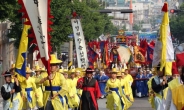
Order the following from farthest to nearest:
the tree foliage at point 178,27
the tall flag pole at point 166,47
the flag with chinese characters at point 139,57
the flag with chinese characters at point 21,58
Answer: the tree foliage at point 178,27, the flag with chinese characters at point 139,57, the flag with chinese characters at point 21,58, the tall flag pole at point 166,47

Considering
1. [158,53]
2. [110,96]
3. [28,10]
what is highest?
[28,10]

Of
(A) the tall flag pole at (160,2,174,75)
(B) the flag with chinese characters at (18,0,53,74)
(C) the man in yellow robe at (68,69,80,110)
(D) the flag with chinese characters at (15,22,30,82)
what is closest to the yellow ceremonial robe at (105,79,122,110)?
(C) the man in yellow robe at (68,69,80,110)

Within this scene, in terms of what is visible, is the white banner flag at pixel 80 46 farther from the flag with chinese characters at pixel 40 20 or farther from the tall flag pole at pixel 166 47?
the flag with chinese characters at pixel 40 20

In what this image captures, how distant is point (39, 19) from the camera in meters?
13.1

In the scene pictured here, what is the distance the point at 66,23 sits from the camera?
1438 inches

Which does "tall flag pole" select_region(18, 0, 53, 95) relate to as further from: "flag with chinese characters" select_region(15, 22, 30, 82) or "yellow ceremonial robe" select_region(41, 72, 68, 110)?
"flag with chinese characters" select_region(15, 22, 30, 82)

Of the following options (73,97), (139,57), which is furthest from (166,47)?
(139,57)

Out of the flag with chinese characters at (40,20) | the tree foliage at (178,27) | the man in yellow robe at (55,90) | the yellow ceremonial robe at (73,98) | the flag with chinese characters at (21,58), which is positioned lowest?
the yellow ceremonial robe at (73,98)

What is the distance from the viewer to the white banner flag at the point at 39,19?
13.1 metres

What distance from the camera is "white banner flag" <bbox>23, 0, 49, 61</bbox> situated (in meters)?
13.1

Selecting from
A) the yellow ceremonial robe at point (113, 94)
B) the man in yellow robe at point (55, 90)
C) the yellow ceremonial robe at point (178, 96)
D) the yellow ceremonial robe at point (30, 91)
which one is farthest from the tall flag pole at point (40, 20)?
the yellow ceremonial robe at point (113, 94)

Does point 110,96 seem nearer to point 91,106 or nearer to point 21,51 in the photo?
point 91,106

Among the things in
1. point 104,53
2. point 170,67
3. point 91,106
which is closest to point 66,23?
point 104,53

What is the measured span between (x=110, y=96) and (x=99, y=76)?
13.0 m
